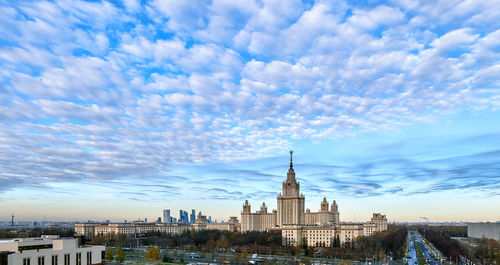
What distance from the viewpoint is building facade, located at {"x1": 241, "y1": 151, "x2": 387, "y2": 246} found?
128625mm

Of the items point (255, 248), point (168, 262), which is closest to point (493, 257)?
point (255, 248)

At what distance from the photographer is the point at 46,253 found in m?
50.6

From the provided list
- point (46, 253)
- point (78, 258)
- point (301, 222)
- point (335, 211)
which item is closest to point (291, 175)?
point (301, 222)

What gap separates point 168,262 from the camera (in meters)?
84.5

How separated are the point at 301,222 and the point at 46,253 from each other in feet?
402

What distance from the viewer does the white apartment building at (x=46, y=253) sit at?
47.8m

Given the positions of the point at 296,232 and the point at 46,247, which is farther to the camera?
the point at 296,232

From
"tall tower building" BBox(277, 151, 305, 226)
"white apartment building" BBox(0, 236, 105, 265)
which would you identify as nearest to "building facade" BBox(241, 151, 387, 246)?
"tall tower building" BBox(277, 151, 305, 226)

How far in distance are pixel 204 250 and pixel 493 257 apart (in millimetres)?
71784

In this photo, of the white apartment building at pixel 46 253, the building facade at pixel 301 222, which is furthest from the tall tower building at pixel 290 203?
the white apartment building at pixel 46 253

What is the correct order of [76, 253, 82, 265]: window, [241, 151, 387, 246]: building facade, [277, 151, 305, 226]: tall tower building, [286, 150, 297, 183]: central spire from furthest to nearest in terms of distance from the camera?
[286, 150, 297, 183]: central spire → [277, 151, 305, 226]: tall tower building → [241, 151, 387, 246]: building facade → [76, 253, 82, 265]: window

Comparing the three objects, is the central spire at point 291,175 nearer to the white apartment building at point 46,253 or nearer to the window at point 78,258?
the white apartment building at point 46,253

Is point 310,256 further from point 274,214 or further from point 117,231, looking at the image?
point 117,231

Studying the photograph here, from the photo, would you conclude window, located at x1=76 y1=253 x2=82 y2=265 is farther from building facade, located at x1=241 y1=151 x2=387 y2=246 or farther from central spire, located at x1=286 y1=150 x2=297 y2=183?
central spire, located at x1=286 y1=150 x2=297 y2=183
